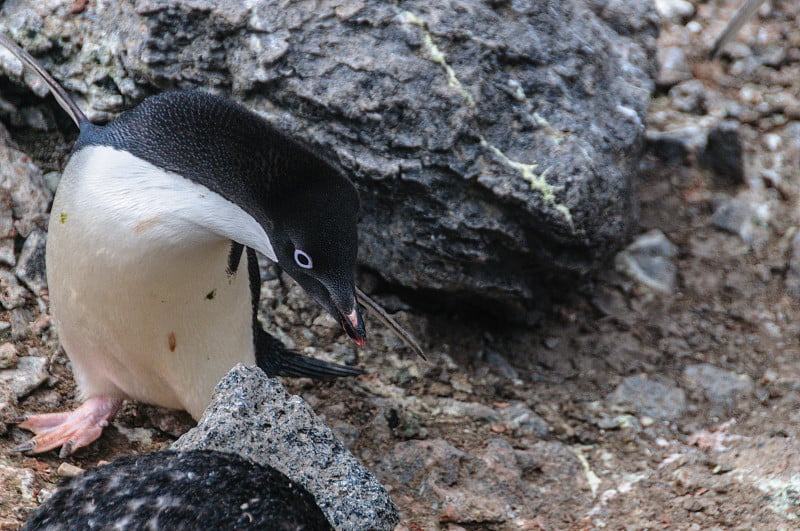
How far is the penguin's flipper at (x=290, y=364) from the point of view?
2.71 m

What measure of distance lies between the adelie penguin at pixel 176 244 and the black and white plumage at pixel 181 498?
47cm

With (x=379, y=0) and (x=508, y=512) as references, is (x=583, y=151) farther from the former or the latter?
(x=508, y=512)

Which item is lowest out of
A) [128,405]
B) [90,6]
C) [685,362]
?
[685,362]

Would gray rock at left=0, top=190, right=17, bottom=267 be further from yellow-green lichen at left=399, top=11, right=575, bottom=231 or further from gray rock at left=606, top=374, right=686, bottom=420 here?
gray rock at left=606, top=374, right=686, bottom=420

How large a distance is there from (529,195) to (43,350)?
155 centimetres

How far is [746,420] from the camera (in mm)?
2844

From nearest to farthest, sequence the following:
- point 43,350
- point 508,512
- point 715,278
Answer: point 508,512 < point 43,350 < point 715,278

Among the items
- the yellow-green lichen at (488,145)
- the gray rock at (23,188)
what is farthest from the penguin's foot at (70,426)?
the yellow-green lichen at (488,145)

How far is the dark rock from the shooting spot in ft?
12.2

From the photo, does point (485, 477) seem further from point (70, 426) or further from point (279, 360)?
point (70, 426)

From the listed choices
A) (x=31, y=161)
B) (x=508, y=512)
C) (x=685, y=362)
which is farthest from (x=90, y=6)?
(x=685, y=362)

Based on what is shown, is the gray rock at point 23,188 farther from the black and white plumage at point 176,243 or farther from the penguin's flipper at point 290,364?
the penguin's flipper at point 290,364

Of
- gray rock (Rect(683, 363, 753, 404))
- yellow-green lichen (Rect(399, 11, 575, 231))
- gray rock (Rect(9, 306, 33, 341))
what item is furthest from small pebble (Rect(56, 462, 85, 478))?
gray rock (Rect(683, 363, 753, 404))

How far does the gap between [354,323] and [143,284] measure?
550 millimetres
